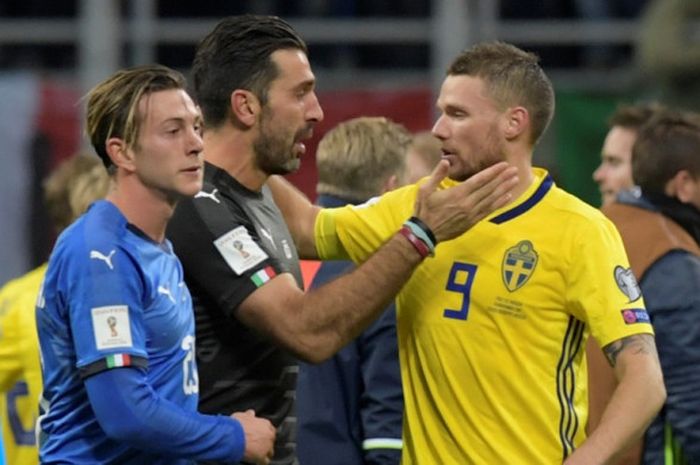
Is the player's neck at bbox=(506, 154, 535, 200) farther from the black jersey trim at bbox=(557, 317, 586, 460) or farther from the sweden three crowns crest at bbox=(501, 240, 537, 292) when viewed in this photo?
the black jersey trim at bbox=(557, 317, 586, 460)

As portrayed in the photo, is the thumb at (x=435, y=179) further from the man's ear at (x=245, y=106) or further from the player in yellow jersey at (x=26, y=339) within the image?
the player in yellow jersey at (x=26, y=339)

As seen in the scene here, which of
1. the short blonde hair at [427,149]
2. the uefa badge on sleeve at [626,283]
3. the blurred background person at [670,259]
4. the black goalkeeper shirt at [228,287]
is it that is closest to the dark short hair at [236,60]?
the black goalkeeper shirt at [228,287]

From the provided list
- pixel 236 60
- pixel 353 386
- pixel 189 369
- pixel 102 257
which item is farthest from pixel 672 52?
pixel 102 257

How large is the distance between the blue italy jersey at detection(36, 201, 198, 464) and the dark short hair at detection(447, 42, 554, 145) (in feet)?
3.28

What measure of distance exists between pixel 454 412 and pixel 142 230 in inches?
37.5

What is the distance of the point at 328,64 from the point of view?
1187 centimetres

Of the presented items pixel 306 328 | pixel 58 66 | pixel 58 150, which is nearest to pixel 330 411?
pixel 306 328

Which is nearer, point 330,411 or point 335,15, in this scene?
point 330,411

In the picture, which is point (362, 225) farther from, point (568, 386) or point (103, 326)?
point (103, 326)

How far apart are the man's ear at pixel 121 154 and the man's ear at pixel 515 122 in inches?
41.2

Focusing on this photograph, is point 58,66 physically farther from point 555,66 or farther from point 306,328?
point 306,328

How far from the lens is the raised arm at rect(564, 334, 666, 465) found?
14.4 feet

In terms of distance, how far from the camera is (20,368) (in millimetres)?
6027

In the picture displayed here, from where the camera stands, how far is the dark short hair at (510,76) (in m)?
4.74
